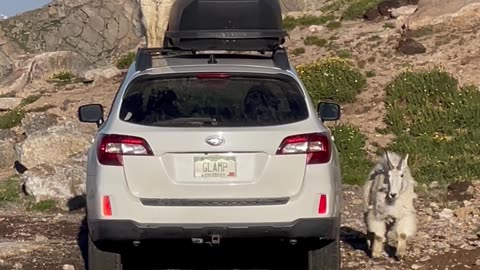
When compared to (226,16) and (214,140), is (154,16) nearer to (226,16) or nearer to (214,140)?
(226,16)

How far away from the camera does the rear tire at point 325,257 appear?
821 centimetres

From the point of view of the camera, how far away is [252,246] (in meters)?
10.2

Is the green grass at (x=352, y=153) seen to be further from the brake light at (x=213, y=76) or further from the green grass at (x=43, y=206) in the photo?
the brake light at (x=213, y=76)

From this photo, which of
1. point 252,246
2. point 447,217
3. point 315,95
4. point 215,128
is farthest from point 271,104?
point 315,95

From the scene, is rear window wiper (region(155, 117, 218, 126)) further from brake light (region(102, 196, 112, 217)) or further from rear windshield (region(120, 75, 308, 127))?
brake light (region(102, 196, 112, 217))

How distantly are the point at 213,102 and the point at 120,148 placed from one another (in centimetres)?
76

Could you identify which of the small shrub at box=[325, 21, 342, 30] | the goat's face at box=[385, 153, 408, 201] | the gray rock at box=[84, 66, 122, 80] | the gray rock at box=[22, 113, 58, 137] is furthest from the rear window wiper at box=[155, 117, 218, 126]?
the small shrub at box=[325, 21, 342, 30]

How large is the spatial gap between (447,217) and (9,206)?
5.38m

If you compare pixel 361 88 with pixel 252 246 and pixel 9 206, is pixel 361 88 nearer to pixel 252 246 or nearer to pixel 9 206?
pixel 9 206

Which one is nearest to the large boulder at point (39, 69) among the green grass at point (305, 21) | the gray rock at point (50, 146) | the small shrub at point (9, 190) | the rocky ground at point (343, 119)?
the rocky ground at point (343, 119)

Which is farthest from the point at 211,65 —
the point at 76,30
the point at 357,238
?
the point at 76,30

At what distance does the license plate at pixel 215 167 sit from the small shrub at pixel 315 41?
15.2 meters

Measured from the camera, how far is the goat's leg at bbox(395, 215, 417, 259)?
9.58 metres

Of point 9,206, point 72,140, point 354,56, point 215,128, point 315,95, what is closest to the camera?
point 215,128
